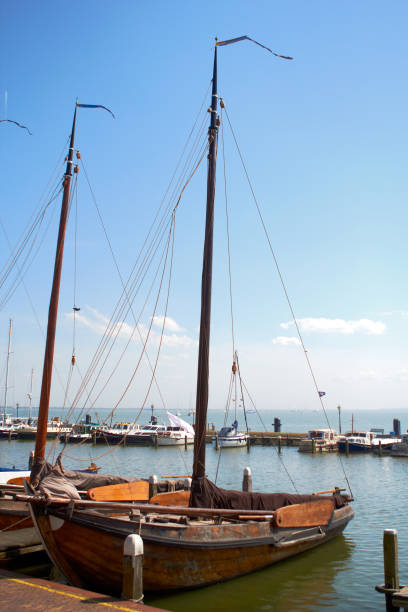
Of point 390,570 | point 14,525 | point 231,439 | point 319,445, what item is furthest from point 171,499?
point 231,439

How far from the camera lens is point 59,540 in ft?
37.3

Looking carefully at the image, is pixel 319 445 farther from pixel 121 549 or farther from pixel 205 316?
pixel 121 549

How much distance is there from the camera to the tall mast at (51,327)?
17609 mm

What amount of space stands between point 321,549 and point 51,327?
12469 mm

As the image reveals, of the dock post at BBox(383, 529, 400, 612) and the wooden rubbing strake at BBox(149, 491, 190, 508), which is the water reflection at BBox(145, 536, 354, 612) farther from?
the wooden rubbing strake at BBox(149, 491, 190, 508)

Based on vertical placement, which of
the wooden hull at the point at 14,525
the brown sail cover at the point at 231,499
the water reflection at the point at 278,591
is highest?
the brown sail cover at the point at 231,499

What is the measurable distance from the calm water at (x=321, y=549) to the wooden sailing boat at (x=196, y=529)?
0.47m

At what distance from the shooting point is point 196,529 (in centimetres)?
1193

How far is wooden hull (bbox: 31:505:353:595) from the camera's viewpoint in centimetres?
1122

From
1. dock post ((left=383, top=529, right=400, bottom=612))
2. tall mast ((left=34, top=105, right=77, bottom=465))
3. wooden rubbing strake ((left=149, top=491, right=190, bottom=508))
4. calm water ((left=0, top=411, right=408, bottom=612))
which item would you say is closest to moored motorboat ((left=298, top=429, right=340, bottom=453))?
calm water ((left=0, top=411, right=408, bottom=612))

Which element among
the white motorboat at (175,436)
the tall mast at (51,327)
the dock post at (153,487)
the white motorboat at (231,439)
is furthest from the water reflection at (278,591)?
the white motorboat at (175,436)

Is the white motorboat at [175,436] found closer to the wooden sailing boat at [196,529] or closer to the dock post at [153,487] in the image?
the dock post at [153,487]

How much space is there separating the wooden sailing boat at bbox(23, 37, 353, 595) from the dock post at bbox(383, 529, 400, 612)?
143 inches

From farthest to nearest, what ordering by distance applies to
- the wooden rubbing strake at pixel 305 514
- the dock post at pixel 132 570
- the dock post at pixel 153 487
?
the dock post at pixel 153 487 < the wooden rubbing strake at pixel 305 514 < the dock post at pixel 132 570
